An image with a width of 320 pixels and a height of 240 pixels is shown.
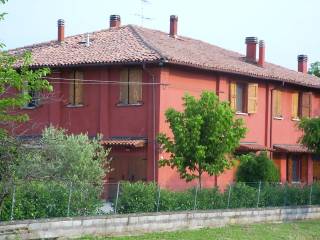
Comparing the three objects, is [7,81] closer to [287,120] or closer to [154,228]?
[154,228]

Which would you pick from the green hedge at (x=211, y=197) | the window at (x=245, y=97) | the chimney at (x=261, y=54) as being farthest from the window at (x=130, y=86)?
the chimney at (x=261, y=54)

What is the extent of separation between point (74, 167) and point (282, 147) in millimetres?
15442

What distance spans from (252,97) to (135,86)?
651 cm

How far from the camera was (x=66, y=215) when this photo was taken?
1633cm

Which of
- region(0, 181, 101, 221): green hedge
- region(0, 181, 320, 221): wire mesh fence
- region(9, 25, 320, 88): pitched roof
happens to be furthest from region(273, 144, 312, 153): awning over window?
region(0, 181, 101, 221): green hedge

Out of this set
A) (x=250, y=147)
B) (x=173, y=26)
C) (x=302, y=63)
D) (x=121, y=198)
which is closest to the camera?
(x=121, y=198)

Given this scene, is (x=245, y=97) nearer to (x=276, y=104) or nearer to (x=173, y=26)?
(x=276, y=104)

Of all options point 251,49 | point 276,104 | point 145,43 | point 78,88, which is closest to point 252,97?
point 276,104

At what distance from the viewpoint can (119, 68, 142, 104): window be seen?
1069 inches

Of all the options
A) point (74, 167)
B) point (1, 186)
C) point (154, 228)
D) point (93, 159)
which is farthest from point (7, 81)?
point (93, 159)

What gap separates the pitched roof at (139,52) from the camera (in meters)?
26.7

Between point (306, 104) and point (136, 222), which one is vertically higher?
point (306, 104)

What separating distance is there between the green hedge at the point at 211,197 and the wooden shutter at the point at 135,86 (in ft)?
21.5

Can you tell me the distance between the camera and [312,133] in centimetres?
2517
